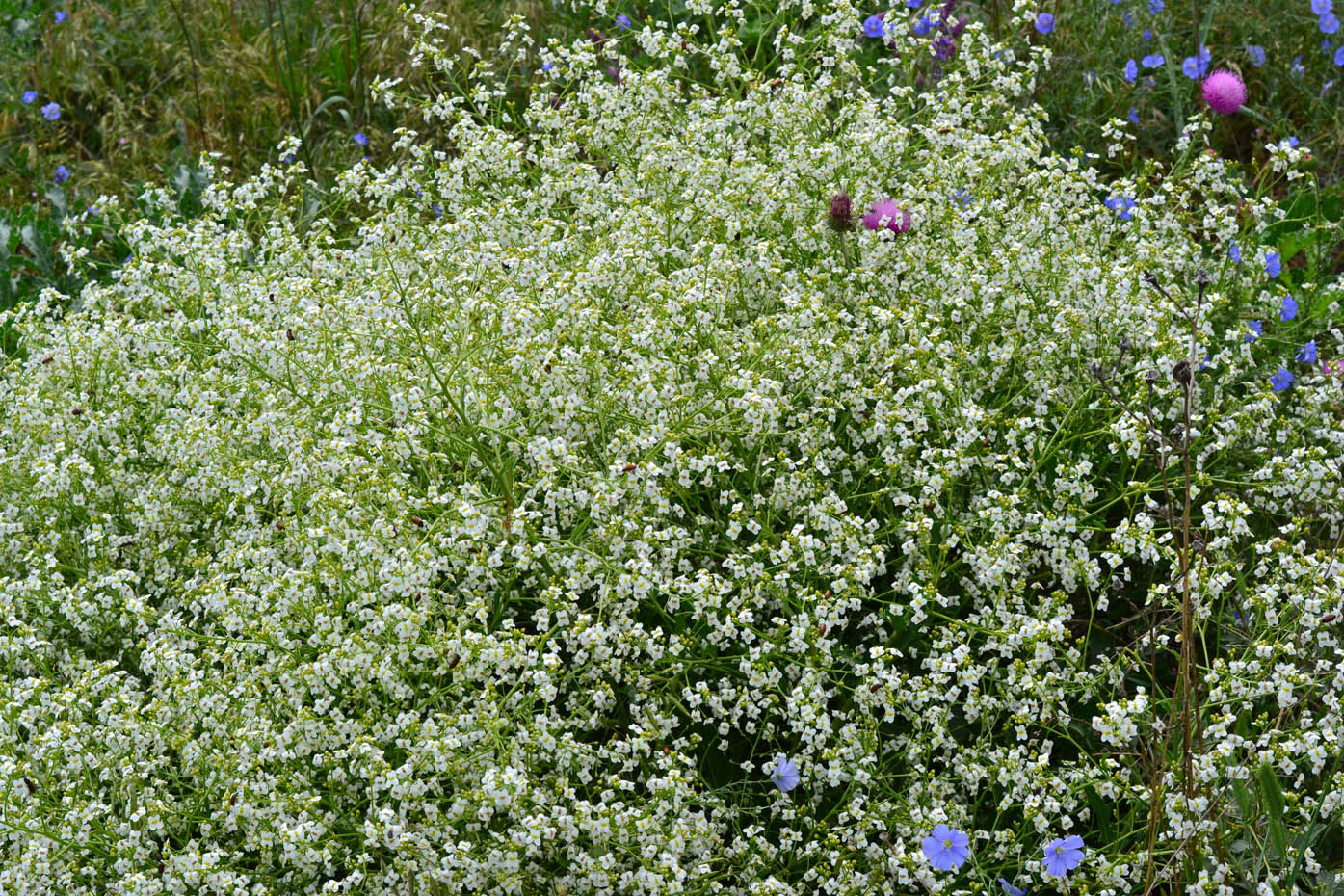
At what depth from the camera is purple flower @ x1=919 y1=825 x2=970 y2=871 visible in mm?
2615

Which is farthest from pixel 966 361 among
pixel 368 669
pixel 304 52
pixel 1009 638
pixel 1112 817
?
pixel 304 52

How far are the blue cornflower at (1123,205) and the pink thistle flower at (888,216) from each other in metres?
0.63

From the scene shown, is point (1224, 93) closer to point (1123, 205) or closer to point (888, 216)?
point (1123, 205)

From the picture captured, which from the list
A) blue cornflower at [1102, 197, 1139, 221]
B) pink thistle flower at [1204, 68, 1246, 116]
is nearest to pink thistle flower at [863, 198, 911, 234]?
blue cornflower at [1102, 197, 1139, 221]

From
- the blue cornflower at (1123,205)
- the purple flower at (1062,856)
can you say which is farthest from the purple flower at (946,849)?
the blue cornflower at (1123,205)

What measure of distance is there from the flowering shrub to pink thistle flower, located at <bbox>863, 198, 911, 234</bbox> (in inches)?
1.5

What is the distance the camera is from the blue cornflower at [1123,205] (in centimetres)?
395

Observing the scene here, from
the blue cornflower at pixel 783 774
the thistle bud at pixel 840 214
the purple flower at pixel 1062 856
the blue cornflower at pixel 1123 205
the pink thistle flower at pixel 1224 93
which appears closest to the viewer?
the purple flower at pixel 1062 856

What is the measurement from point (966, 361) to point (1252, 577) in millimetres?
890

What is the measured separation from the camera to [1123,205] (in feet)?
13.3

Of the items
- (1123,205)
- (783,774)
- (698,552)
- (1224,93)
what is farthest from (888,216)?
(783,774)

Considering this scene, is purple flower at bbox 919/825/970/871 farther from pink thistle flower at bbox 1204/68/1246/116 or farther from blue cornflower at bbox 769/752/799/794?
pink thistle flower at bbox 1204/68/1246/116

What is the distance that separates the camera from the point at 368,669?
2730 mm

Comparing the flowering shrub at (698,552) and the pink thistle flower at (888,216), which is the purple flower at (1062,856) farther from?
the pink thistle flower at (888,216)
